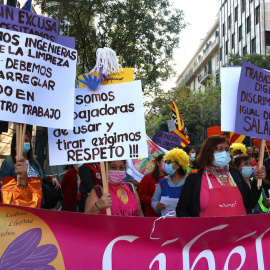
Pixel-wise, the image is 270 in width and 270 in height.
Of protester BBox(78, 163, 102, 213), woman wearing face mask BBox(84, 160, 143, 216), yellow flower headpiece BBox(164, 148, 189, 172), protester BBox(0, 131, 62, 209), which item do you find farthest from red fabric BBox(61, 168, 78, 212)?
woman wearing face mask BBox(84, 160, 143, 216)

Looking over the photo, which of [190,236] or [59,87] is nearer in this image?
[190,236]

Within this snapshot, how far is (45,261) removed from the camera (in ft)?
8.70

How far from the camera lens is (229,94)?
350cm

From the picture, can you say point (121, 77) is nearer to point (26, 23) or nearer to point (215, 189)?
point (26, 23)

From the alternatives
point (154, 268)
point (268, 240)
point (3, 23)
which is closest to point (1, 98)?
point (3, 23)

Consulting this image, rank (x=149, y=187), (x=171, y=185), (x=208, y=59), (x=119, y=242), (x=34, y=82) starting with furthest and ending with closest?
(x=208, y=59), (x=149, y=187), (x=171, y=185), (x=34, y=82), (x=119, y=242)

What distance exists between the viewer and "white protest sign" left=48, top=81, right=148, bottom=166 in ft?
10.4

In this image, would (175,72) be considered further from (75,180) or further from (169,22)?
(75,180)

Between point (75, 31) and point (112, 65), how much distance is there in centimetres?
1400

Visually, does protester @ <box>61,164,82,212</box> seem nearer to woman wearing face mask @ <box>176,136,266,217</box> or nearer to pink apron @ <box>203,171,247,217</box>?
woman wearing face mask @ <box>176,136,266,217</box>

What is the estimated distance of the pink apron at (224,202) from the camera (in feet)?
11.0

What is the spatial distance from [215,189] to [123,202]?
30.3 inches

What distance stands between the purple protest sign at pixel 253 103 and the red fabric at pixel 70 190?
2.63 meters

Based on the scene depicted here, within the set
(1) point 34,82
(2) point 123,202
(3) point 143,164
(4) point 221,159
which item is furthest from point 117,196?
(3) point 143,164
